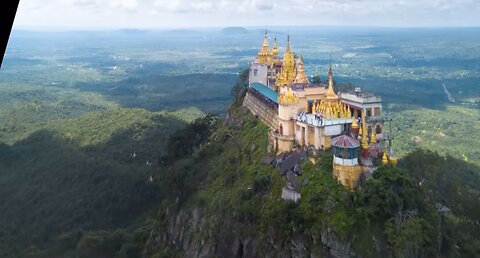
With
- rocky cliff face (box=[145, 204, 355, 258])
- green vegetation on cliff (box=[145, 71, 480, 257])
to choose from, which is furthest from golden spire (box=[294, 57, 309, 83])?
rocky cliff face (box=[145, 204, 355, 258])

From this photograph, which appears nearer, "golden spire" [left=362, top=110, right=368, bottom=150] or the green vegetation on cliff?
the green vegetation on cliff

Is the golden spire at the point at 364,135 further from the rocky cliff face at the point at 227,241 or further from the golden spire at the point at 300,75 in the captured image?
the golden spire at the point at 300,75

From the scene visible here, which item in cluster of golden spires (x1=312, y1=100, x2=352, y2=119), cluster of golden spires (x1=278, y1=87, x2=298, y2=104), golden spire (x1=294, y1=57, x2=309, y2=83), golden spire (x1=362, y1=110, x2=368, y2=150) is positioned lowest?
golden spire (x1=362, y1=110, x2=368, y2=150)

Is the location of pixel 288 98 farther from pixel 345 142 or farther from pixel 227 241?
pixel 227 241

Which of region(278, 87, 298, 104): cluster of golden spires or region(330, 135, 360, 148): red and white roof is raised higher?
region(278, 87, 298, 104): cluster of golden spires

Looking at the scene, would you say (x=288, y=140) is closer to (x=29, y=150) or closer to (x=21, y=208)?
(x=21, y=208)

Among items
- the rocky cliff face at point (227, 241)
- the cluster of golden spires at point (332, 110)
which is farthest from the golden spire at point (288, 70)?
the rocky cliff face at point (227, 241)

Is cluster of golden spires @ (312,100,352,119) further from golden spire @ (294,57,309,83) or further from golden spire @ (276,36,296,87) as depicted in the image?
golden spire @ (276,36,296,87)

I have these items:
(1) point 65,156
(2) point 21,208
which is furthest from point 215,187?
(1) point 65,156
